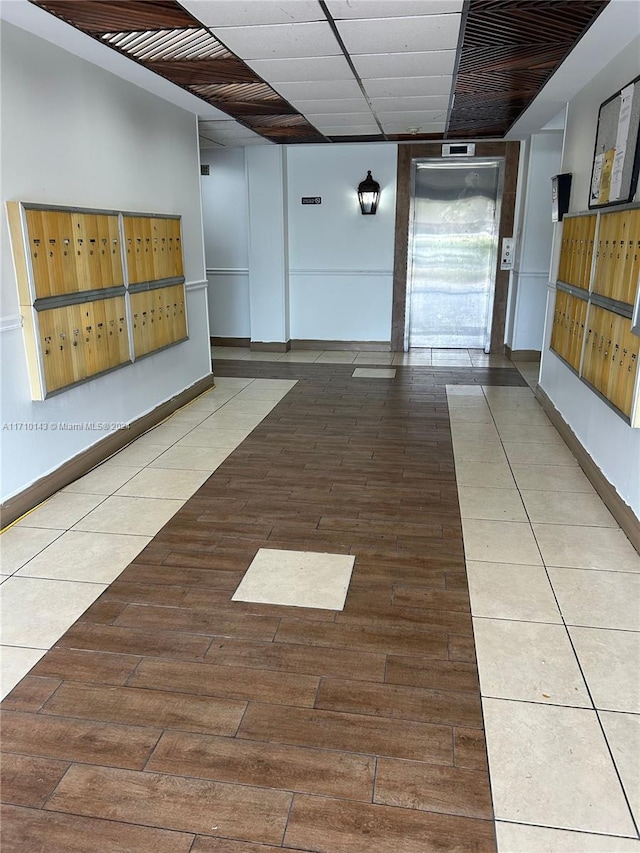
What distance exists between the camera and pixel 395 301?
8.62 m

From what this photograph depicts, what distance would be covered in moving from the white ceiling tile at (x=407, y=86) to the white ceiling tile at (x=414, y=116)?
0.80m

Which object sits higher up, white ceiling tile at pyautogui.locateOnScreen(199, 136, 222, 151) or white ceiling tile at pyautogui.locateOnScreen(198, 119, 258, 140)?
white ceiling tile at pyautogui.locateOnScreen(199, 136, 222, 151)

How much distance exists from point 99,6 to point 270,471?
273cm

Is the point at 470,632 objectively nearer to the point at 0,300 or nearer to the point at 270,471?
the point at 270,471

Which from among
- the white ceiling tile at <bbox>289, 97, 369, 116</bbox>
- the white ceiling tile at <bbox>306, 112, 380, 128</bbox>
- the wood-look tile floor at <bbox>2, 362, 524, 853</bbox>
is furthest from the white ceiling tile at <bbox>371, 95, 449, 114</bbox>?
the wood-look tile floor at <bbox>2, 362, 524, 853</bbox>

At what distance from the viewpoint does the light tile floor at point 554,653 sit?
71.1 inches

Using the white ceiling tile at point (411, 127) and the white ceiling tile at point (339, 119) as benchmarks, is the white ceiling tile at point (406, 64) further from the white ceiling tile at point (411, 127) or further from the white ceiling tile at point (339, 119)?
the white ceiling tile at point (411, 127)

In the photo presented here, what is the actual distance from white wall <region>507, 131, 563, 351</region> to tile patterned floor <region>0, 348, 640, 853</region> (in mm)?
4054

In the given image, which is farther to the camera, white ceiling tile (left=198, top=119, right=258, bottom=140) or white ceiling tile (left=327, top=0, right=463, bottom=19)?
white ceiling tile (left=198, top=119, right=258, bottom=140)

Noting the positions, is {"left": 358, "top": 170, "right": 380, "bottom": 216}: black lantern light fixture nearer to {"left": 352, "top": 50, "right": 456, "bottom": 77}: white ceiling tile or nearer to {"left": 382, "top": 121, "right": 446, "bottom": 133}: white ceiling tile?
{"left": 382, "top": 121, "right": 446, "bottom": 133}: white ceiling tile

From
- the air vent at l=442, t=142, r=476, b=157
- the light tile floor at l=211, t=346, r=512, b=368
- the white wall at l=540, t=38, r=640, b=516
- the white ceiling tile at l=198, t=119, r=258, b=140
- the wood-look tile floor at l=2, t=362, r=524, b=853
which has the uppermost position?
the white ceiling tile at l=198, t=119, r=258, b=140

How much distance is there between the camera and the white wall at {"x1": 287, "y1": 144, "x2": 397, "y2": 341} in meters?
8.29

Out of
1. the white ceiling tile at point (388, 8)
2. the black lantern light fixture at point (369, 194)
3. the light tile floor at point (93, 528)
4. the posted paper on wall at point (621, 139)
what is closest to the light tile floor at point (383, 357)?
the black lantern light fixture at point (369, 194)

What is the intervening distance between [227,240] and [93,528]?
20.3ft
